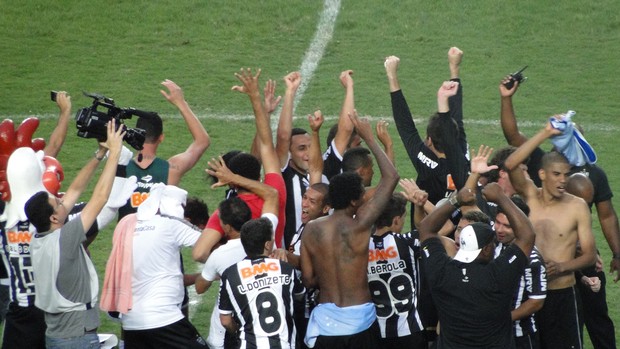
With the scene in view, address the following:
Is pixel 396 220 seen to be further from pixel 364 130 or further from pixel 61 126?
A: pixel 61 126

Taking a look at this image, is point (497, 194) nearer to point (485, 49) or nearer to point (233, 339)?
point (233, 339)

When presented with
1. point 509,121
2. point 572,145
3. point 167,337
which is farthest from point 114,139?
point 509,121

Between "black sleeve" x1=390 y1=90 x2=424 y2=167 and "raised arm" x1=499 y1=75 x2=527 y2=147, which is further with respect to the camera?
"raised arm" x1=499 y1=75 x2=527 y2=147

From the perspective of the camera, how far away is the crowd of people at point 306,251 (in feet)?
21.9

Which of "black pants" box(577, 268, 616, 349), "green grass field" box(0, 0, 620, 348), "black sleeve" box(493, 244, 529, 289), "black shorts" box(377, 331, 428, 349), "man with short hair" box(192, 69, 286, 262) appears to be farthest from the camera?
"green grass field" box(0, 0, 620, 348)

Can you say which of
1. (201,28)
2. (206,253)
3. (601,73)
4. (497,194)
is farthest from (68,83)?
(497,194)

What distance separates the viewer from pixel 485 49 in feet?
52.9

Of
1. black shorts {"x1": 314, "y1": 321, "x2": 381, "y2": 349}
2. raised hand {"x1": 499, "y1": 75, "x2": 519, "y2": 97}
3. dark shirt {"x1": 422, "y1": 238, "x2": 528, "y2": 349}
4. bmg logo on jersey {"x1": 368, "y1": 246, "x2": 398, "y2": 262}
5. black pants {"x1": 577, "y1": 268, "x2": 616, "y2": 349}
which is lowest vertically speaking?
black pants {"x1": 577, "y1": 268, "x2": 616, "y2": 349}

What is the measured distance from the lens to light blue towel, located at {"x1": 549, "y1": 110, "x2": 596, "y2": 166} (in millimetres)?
7738

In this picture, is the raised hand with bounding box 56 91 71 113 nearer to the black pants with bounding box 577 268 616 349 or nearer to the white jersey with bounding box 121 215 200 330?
Result: the white jersey with bounding box 121 215 200 330

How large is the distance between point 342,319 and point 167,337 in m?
1.16

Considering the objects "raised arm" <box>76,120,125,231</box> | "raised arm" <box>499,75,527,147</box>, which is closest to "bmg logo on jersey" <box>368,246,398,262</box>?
"raised arm" <box>76,120,125,231</box>

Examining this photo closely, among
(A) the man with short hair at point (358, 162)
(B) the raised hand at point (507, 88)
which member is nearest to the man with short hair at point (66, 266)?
(A) the man with short hair at point (358, 162)

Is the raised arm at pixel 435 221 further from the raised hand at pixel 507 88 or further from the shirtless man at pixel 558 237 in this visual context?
Answer: the raised hand at pixel 507 88
